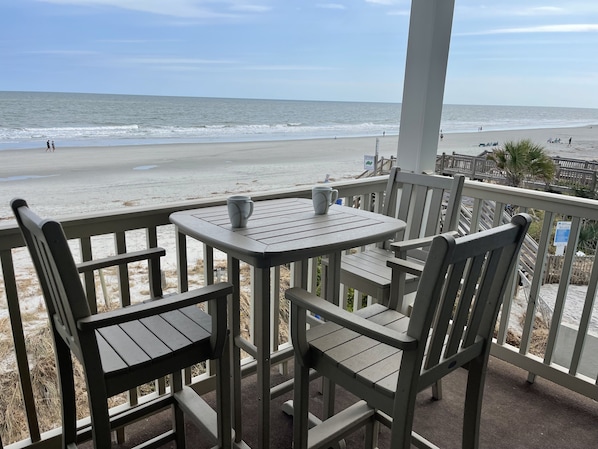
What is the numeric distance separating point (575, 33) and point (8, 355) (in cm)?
838

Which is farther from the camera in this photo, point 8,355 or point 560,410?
point 8,355

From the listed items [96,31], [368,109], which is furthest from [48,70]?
[368,109]

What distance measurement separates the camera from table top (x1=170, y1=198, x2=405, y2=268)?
1.43 metres

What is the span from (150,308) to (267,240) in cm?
46

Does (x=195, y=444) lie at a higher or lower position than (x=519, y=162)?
lower

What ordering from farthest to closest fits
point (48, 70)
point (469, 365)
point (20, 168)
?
point (48, 70)
point (20, 168)
point (469, 365)

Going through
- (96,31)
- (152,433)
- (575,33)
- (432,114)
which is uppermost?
(96,31)

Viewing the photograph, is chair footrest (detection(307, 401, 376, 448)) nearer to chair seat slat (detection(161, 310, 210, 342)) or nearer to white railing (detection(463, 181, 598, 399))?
chair seat slat (detection(161, 310, 210, 342))

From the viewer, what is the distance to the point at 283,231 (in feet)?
5.39

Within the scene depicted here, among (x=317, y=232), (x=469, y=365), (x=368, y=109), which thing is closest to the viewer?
(x=469, y=365)

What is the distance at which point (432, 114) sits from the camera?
279 cm

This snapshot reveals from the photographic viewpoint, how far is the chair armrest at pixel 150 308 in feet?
3.75

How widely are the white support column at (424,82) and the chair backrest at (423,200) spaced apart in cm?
28

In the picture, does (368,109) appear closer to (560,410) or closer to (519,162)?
(519,162)
